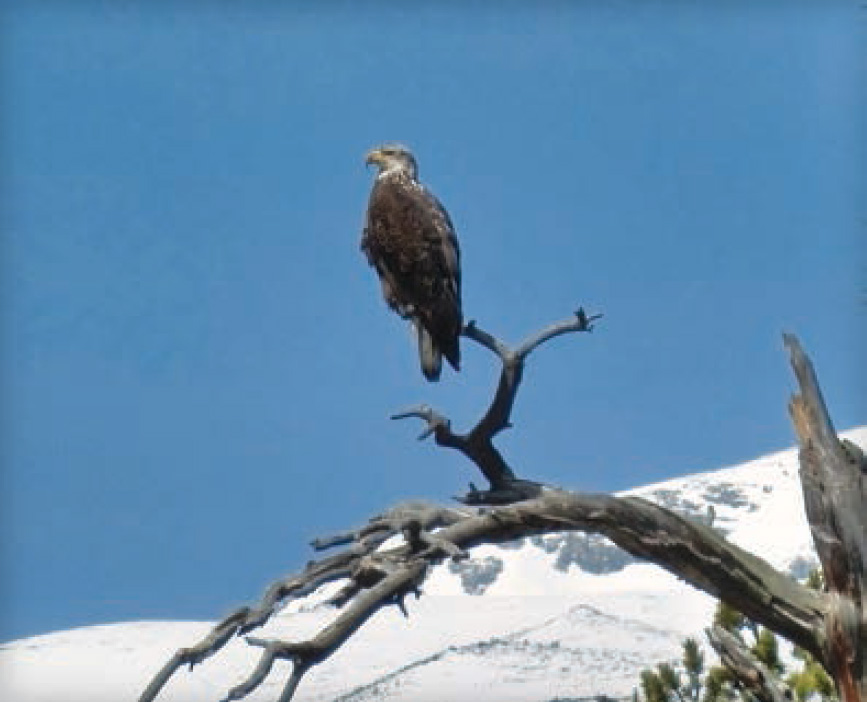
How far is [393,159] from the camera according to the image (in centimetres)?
1221

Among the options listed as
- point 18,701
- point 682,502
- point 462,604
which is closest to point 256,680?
point 18,701

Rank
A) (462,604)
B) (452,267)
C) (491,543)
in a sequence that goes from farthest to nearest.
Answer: (462,604), (452,267), (491,543)

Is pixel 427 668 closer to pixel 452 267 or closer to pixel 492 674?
pixel 492 674

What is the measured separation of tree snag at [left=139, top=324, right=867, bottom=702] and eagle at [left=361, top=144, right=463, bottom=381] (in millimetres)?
2587

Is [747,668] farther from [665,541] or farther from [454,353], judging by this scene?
[454,353]

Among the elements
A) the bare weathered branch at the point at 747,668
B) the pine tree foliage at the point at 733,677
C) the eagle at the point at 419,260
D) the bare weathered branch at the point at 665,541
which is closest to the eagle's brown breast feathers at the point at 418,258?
the eagle at the point at 419,260

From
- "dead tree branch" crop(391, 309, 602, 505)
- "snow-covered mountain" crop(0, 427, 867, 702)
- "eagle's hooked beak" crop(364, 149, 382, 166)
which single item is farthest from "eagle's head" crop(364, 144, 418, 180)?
"snow-covered mountain" crop(0, 427, 867, 702)

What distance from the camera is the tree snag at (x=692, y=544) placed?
6984 mm

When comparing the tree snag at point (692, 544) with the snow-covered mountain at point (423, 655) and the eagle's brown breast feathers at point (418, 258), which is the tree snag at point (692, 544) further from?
the snow-covered mountain at point (423, 655)

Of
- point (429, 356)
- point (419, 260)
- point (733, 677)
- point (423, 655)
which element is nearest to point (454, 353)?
point (429, 356)

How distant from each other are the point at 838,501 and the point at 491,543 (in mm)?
1165

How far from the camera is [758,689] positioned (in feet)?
25.0

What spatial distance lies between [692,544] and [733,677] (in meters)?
2.33

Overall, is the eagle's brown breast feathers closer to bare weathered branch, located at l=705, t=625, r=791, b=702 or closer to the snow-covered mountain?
bare weathered branch, located at l=705, t=625, r=791, b=702
